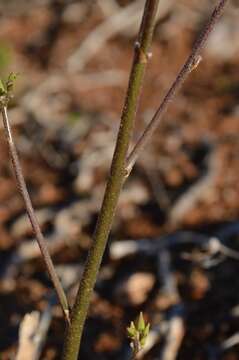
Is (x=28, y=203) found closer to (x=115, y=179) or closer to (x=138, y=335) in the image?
(x=115, y=179)

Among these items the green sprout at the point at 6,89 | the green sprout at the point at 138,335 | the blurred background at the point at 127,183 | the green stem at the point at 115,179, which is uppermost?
the blurred background at the point at 127,183

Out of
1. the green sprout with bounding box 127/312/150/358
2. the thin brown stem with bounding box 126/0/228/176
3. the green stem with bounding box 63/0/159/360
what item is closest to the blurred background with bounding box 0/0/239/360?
the green stem with bounding box 63/0/159/360

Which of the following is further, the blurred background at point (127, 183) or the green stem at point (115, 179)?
the blurred background at point (127, 183)

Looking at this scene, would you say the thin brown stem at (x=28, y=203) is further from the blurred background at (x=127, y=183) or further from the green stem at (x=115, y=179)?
the blurred background at (x=127, y=183)

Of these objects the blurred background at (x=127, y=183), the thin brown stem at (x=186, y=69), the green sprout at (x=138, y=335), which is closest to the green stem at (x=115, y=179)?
the thin brown stem at (x=186, y=69)

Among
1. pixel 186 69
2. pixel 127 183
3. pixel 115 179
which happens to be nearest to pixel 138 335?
pixel 115 179

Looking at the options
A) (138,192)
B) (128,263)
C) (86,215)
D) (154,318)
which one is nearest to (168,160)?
(138,192)

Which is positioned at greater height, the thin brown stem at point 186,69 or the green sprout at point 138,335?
the thin brown stem at point 186,69

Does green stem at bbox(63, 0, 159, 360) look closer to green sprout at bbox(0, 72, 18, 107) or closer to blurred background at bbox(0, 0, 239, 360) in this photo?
green sprout at bbox(0, 72, 18, 107)
